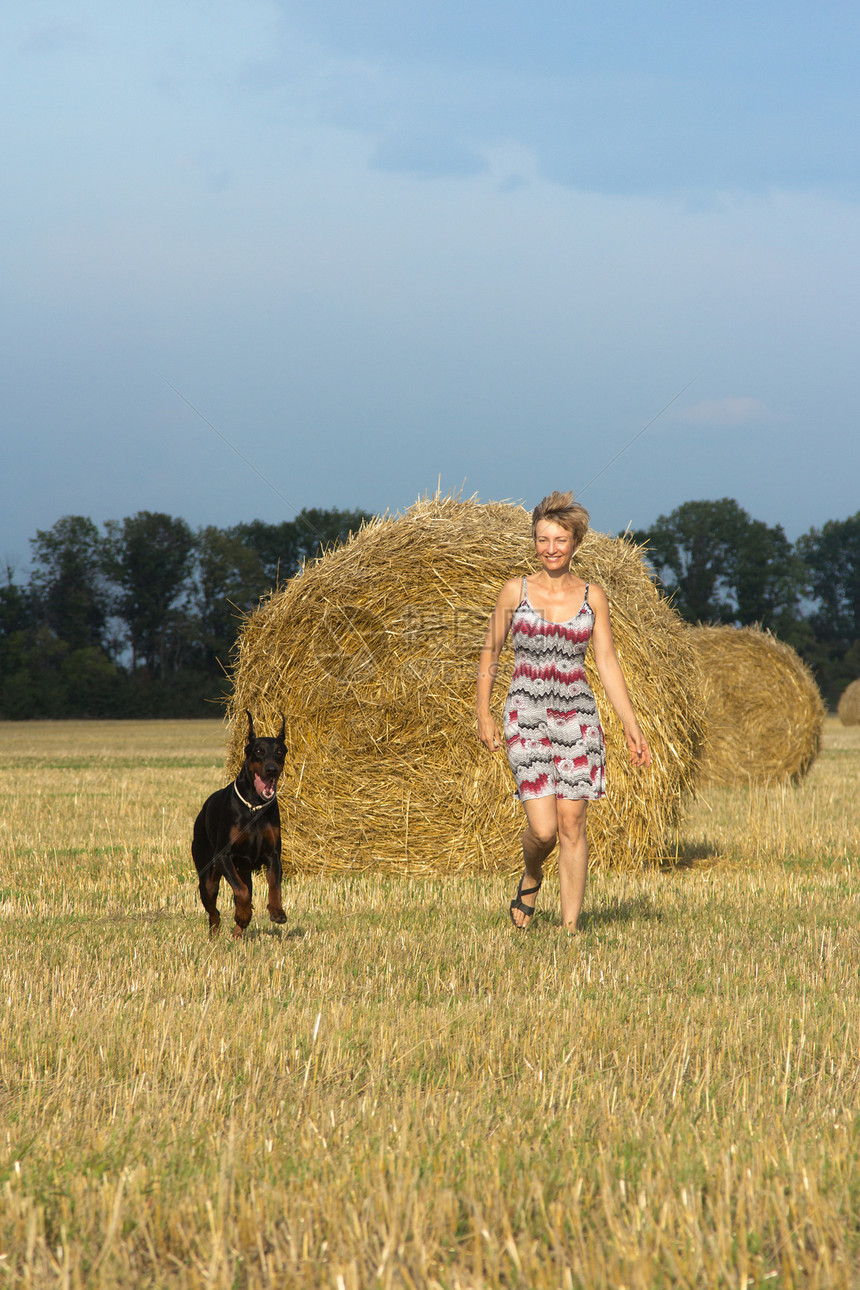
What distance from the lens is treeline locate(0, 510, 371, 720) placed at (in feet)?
181

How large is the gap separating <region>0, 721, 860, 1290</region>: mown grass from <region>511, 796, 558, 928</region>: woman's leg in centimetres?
29

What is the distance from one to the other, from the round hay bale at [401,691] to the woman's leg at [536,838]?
285 cm

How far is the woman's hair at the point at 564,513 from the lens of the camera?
232 inches

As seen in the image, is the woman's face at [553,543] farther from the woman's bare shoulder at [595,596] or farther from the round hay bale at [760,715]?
the round hay bale at [760,715]

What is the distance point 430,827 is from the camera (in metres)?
9.15

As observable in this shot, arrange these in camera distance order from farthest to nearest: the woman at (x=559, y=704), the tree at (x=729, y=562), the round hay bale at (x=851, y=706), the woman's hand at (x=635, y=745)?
the tree at (x=729, y=562) → the round hay bale at (x=851, y=706) → the woman at (x=559, y=704) → the woman's hand at (x=635, y=745)

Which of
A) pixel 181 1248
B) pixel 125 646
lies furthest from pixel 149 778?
pixel 125 646

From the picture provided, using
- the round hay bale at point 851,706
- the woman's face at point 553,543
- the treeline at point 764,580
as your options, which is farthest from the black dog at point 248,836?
the treeline at point 764,580

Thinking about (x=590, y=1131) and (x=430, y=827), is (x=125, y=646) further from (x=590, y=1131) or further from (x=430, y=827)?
(x=590, y=1131)

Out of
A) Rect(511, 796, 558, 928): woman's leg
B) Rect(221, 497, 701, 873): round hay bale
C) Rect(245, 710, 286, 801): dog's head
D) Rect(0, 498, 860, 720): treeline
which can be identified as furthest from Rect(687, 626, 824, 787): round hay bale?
Rect(0, 498, 860, 720): treeline

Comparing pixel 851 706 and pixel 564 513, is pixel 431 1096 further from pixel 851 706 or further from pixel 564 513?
pixel 851 706

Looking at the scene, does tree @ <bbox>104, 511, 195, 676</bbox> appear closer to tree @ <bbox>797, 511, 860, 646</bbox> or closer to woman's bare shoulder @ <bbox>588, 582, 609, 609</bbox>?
tree @ <bbox>797, 511, 860, 646</bbox>

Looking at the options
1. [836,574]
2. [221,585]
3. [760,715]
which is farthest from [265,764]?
[836,574]

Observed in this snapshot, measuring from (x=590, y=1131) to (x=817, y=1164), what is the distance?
23.1 inches
